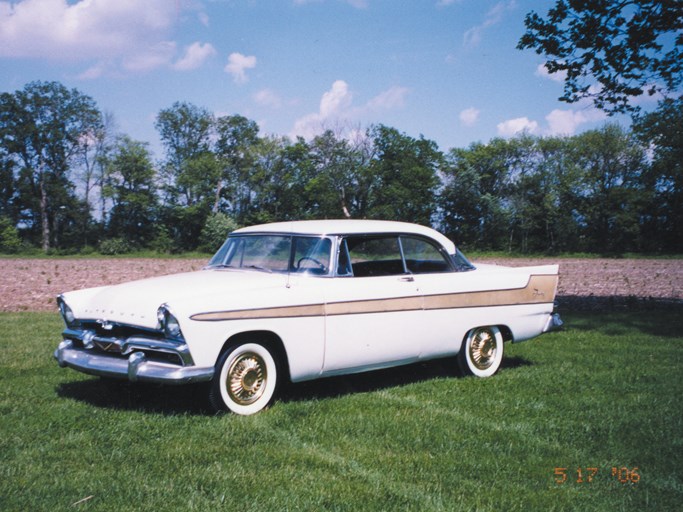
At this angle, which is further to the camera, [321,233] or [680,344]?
[680,344]

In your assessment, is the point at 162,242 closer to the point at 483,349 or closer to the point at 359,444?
the point at 483,349

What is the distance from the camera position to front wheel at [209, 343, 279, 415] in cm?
543

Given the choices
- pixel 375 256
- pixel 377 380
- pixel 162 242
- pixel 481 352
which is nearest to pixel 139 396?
pixel 377 380

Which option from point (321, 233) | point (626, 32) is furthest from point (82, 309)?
point (626, 32)

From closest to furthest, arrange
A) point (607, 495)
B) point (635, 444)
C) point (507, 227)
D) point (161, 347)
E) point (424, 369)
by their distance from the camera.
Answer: point (607, 495) < point (635, 444) < point (161, 347) < point (424, 369) < point (507, 227)

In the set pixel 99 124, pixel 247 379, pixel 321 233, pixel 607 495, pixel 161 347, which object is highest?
pixel 99 124

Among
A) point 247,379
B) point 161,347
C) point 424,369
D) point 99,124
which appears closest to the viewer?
point 161,347

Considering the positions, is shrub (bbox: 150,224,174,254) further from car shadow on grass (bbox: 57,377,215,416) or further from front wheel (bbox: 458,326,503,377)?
front wheel (bbox: 458,326,503,377)

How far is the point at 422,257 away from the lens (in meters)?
7.05

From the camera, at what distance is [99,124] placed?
61.6 meters

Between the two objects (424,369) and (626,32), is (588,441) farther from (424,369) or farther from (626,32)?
(626,32)

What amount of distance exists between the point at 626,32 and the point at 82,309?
12026 mm
